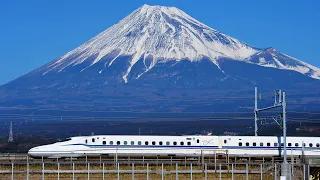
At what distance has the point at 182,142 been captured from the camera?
7719 centimetres

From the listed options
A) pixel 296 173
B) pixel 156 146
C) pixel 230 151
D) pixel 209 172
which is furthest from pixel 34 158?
pixel 296 173

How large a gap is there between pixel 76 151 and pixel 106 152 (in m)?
2.49

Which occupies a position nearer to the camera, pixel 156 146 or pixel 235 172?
pixel 235 172

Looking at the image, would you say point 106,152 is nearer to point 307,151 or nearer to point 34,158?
point 34,158

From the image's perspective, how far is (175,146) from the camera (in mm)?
77188

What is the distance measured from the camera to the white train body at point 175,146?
250 feet

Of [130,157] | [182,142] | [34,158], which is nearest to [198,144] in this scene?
[182,142]

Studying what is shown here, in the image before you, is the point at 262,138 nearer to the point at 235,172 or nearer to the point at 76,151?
the point at 76,151

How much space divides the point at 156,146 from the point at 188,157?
9.55ft

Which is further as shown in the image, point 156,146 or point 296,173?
point 156,146

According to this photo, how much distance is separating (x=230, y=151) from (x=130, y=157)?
8600mm

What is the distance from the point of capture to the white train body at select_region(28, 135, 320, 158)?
76.2 meters

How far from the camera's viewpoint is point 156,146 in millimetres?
76875

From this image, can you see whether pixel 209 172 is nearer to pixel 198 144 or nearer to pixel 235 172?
pixel 235 172
